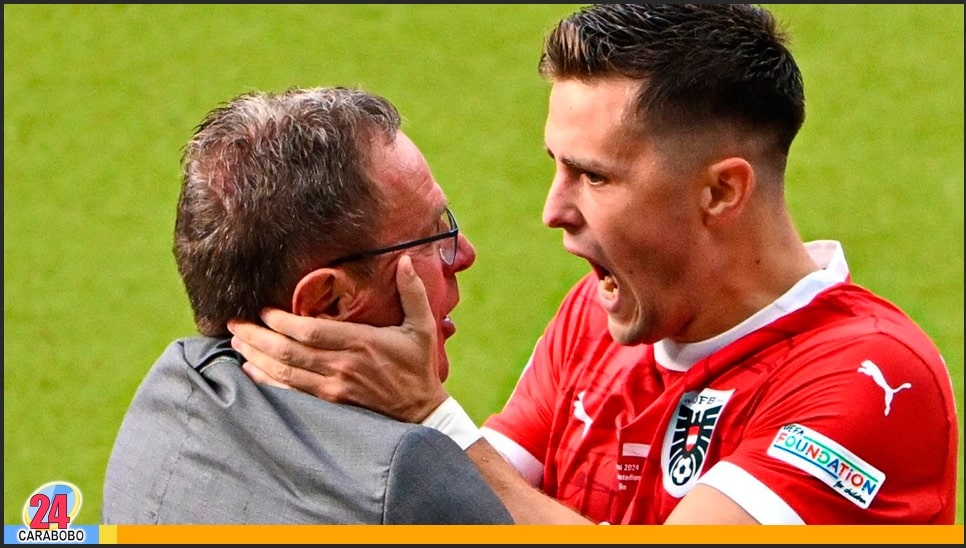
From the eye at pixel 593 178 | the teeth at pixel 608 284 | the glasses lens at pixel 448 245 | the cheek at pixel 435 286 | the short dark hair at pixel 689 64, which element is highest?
the short dark hair at pixel 689 64

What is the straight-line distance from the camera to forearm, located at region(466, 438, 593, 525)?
11.3 ft

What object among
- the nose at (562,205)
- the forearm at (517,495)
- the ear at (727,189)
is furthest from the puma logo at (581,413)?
the ear at (727,189)

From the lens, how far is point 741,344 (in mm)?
3664

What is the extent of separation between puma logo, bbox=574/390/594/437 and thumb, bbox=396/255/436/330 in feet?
2.11

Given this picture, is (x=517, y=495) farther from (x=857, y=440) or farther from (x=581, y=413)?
(x=857, y=440)

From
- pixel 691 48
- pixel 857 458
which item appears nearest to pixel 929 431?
pixel 857 458

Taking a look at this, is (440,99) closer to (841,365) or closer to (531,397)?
(531,397)

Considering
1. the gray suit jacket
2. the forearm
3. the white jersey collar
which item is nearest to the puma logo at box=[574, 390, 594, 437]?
the white jersey collar

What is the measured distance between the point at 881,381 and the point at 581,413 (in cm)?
84

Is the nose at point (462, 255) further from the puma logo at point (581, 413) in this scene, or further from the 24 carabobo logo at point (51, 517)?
the 24 carabobo logo at point (51, 517)

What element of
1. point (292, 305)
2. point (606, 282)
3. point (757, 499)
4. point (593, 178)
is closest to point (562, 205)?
point (593, 178)

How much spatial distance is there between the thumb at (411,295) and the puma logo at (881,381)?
37.5 inches

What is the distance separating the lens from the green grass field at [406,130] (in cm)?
779

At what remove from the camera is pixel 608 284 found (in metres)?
3.91
